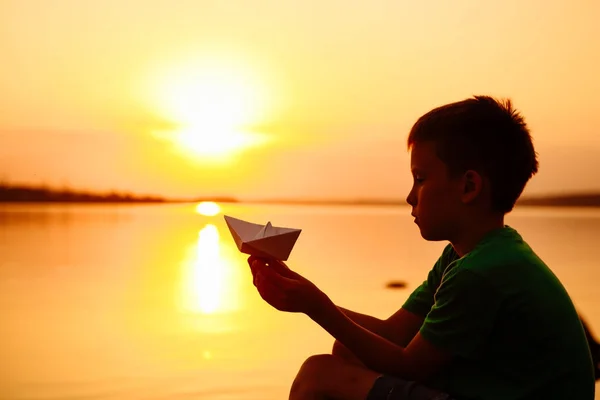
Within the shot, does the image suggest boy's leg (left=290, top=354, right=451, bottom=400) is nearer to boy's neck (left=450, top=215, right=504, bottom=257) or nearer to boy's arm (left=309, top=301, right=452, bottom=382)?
boy's arm (left=309, top=301, right=452, bottom=382)

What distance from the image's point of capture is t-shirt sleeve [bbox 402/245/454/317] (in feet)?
3.89

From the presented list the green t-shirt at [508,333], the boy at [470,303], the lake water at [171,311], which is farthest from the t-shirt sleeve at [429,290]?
the lake water at [171,311]

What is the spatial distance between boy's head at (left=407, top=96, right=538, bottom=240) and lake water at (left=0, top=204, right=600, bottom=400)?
3.31 ft

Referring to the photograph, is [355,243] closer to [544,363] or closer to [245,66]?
[245,66]

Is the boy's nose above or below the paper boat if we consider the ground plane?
above

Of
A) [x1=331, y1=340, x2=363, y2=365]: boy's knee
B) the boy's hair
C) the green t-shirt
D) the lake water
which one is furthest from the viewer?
the lake water

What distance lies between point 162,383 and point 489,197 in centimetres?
123

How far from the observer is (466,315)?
92 centimetres

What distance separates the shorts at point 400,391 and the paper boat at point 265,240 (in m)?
0.24

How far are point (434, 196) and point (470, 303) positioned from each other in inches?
7.3

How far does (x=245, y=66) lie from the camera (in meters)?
3.63

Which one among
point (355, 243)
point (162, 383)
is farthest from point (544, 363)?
point (355, 243)

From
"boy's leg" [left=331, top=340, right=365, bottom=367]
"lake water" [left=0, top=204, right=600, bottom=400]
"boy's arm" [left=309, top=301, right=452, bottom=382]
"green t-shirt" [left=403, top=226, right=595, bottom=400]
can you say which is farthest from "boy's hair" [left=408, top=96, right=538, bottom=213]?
"lake water" [left=0, top=204, right=600, bottom=400]

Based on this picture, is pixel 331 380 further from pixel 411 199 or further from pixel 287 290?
pixel 411 199
